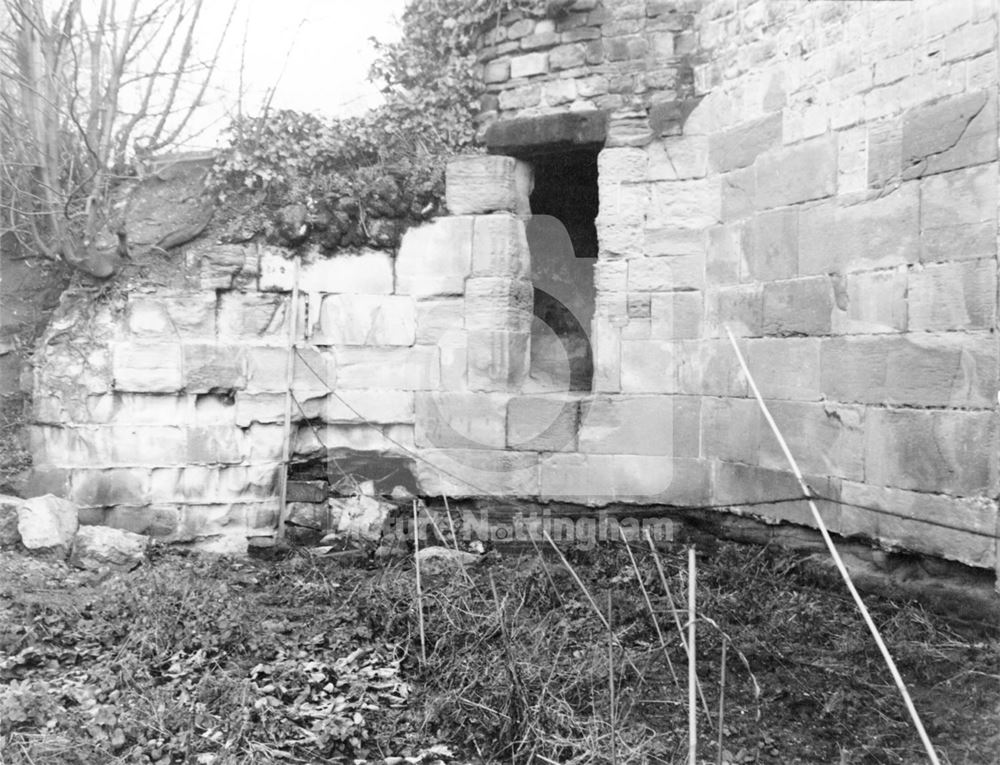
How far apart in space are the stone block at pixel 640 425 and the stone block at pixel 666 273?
0.68m

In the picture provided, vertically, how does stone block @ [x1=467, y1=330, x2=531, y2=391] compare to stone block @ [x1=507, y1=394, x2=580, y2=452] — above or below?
above

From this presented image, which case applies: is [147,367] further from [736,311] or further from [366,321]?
[736,311]

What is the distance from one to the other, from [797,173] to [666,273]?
0.98m

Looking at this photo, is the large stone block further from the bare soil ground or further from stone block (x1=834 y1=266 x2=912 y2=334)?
the bare soil ground

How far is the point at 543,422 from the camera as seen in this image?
17.7 feet

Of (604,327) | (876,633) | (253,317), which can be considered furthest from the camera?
(253,317)

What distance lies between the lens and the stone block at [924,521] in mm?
3823

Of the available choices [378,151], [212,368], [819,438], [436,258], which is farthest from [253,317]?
[819,438]

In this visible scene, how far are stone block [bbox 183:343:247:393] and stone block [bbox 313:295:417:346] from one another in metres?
0.52

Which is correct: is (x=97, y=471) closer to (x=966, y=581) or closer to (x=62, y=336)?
(x=62, y=336)

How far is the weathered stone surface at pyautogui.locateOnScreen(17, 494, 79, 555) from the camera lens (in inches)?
192

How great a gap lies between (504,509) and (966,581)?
265 cm

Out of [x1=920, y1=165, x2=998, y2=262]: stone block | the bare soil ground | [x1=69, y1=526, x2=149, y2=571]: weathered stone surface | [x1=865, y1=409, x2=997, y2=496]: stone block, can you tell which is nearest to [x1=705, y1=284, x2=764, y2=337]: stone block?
[x1=865, y1=409, x2=997, y2=496]: stone block

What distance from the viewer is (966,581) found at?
396cm
